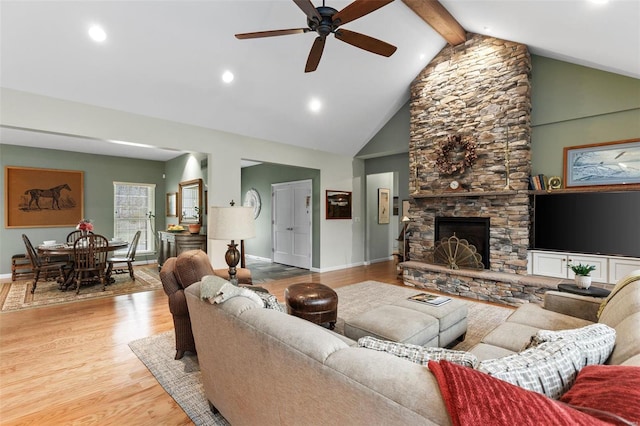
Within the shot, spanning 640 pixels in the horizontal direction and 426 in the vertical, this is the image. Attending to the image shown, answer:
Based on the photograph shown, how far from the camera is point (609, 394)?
2.44ft

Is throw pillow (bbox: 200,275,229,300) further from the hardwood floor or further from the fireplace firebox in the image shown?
the fireplace firebox

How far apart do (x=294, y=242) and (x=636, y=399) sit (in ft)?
22.7

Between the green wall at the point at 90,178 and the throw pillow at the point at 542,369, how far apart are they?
8.46 m

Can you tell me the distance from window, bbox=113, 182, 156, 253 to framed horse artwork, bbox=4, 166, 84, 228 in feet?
2.51

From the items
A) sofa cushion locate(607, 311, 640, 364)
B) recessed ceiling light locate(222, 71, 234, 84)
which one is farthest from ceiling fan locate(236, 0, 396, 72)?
sofa cushion locate(607, 311, 640, 364)

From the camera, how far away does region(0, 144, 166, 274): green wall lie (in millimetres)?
6211

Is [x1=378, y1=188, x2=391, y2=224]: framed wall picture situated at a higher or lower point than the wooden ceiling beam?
lower

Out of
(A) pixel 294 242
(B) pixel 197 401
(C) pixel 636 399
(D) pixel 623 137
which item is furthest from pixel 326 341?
(A) pixel 294 242

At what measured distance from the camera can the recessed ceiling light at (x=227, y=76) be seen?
13.9 feet

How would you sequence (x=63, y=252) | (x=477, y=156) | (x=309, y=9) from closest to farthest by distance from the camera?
(x=309, y=9)
(x=63, y=252)
(x=477, y=156)

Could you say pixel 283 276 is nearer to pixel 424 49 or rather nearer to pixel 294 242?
pixel 294 242

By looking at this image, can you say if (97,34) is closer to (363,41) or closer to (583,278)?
(363,41)

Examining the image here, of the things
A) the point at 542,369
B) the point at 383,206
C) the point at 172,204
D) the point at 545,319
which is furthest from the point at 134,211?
the point at 542,369

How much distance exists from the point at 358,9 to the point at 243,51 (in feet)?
6.65
